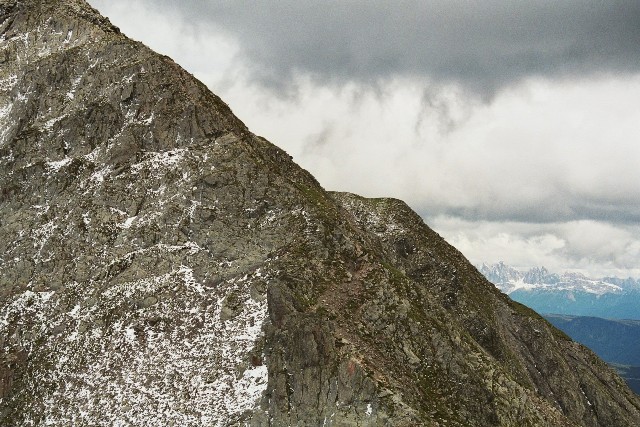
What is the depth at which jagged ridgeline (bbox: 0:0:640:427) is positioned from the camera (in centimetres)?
3381

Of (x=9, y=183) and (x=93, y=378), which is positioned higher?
(x=9, y=183)

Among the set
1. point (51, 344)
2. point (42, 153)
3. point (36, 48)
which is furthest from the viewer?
point (36, 48)

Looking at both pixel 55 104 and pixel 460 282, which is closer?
pixel 55 104

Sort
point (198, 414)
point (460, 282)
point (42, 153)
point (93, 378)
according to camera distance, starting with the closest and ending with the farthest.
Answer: point (198, 414) < point (93, 378) < point (42, 153) < point (460, 282)

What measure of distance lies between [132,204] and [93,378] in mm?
18820

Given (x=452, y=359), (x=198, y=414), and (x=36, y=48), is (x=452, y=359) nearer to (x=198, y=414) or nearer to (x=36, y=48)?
(x=198, y=414)

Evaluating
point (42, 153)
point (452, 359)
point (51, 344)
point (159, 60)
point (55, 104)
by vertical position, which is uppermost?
point (159, 60)

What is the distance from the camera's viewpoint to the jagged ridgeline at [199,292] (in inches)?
1331

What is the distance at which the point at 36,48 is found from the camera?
235 ft

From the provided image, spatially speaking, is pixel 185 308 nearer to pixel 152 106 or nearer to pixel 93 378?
pixel 93 378

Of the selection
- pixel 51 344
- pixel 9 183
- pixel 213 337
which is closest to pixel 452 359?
pixel 213 337

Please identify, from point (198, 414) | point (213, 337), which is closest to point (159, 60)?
point (213, 337)

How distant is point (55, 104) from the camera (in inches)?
2410

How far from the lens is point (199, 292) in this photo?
4219 centimetres
